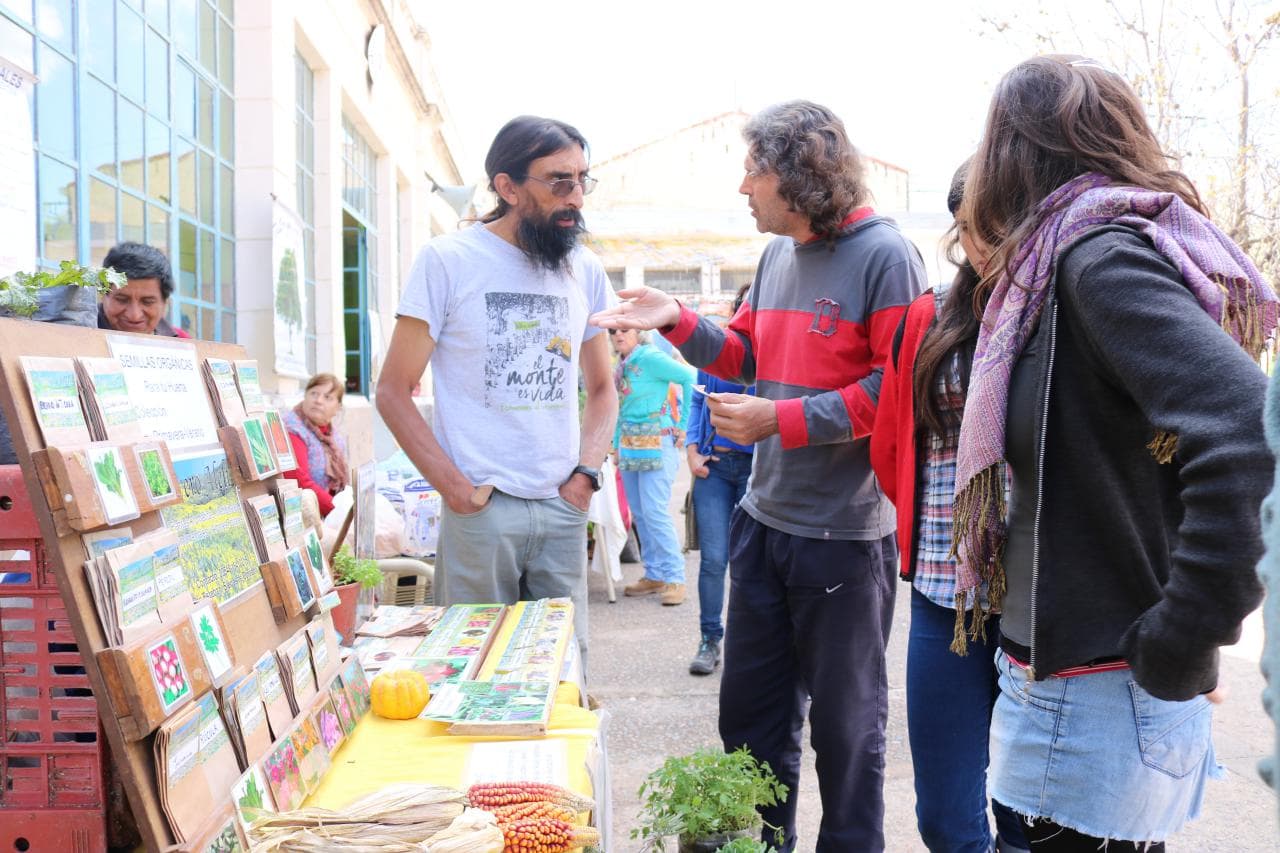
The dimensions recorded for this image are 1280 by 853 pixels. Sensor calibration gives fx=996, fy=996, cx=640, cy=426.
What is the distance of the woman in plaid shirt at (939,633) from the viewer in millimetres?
2092

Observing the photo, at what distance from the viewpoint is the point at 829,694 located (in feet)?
8.54

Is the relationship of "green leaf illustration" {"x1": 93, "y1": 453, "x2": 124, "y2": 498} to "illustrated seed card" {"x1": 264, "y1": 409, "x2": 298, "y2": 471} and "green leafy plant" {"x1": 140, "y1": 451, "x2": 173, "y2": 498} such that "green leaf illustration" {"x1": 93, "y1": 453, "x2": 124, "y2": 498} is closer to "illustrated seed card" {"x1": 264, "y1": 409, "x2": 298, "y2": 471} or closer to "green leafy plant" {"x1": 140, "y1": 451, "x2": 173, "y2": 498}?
"green leafy plant" {"x1": 140, "y1": 451, "x2": 173, "y2": 498}

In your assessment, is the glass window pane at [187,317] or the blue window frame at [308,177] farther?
the blue window frame at [308,177]

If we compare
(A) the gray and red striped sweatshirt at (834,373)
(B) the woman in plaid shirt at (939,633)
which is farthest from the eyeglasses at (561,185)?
(B) the woman in plaid shirt at (939,633)

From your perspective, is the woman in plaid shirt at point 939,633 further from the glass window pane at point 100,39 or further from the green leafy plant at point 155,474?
the glass window pane at point 100,39

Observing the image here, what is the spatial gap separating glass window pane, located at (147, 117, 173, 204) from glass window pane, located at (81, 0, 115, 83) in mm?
556

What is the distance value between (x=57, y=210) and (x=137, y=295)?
80cm

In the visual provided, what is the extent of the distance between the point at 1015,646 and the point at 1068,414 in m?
0.41

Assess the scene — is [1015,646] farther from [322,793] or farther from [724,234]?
[724,234]

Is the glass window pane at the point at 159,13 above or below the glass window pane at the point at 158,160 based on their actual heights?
above

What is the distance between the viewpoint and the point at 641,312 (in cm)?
278

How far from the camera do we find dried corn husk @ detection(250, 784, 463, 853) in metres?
1.39

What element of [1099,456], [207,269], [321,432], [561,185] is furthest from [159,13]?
[1099,456]

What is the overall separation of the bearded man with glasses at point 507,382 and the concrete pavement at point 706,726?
1.89 ft
